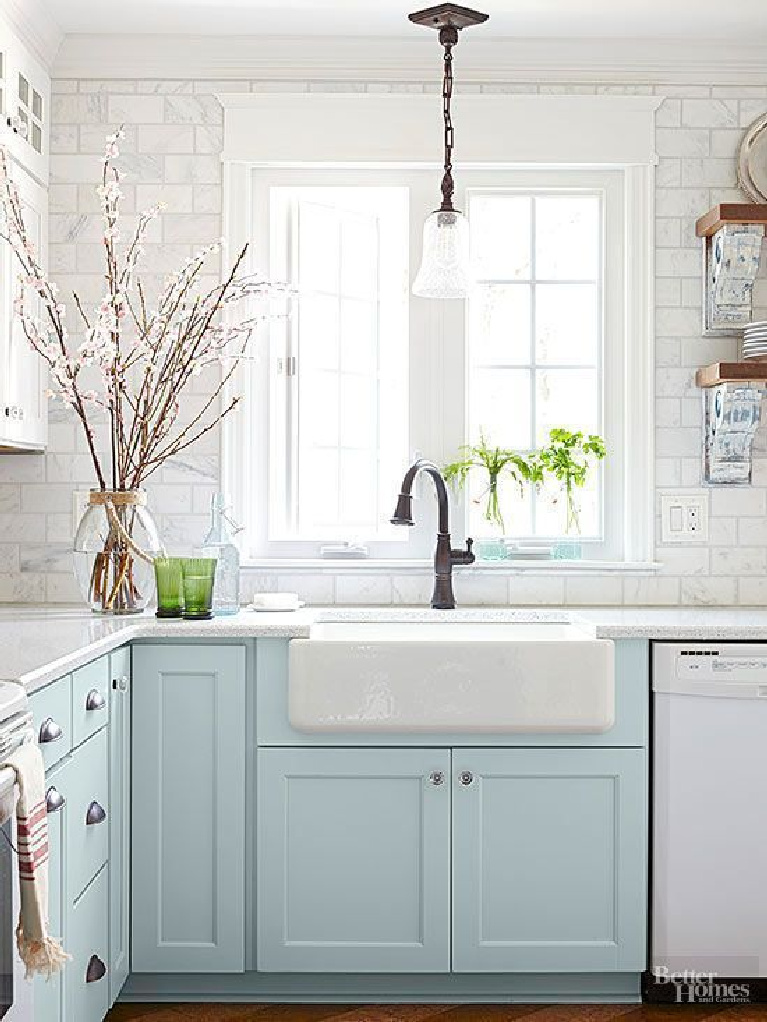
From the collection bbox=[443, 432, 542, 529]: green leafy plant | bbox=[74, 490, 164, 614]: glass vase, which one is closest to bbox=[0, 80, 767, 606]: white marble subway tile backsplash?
bbox=[443, 432, 542, 529]: green leafy plant

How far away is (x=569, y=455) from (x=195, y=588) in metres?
1.20

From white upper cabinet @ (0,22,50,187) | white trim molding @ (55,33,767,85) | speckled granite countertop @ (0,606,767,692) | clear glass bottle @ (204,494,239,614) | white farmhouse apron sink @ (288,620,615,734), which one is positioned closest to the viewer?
speckled granite countertop @ (0,606,767,692)

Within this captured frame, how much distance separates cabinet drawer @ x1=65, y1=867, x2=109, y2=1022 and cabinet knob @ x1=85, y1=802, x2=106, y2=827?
13cm

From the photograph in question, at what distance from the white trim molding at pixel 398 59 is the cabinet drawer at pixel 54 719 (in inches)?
77.7

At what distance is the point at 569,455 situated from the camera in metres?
3.65

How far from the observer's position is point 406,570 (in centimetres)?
361

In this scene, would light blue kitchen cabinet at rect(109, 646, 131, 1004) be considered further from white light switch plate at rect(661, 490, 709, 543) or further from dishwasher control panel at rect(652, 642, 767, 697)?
white light switch plate at rect(661, 490, 709, 543)

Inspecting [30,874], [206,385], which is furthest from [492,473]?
[30,874]

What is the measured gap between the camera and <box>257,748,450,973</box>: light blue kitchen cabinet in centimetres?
297

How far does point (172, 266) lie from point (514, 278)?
1.00 metres

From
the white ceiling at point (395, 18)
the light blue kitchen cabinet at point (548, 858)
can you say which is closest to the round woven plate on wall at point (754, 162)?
the white ceiling at point (395, 18)

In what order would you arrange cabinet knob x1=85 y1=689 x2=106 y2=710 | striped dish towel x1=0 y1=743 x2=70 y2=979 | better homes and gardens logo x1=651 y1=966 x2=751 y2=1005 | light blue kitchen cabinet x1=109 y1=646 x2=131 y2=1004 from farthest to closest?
1. better homes and gardens logo x1=651 y1=966 x2=751 y2=1005
2. light blue kitchen cabinet x1=109 y1=646 x2=131 y2=1004
3. cabinet knob x1=85 y1=689 x2=106 y2=710
4. striped dish towel x1=0 y1=743 x2=70 y2=979

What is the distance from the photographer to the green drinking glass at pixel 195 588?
10.2 ft

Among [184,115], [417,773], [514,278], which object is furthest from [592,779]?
[184,115]
